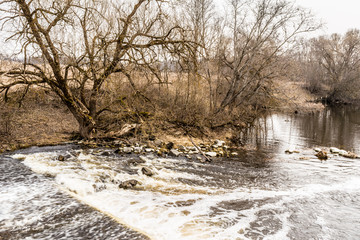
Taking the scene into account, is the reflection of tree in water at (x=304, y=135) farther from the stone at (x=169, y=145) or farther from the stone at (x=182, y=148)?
the stone at (x=169, y=145)

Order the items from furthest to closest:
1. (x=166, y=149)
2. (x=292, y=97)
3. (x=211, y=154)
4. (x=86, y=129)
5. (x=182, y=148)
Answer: (x=292, y=97) < (x=182, y=148) < (x=86, y=129) < (x=166, y=149) < (x=211, y=154)

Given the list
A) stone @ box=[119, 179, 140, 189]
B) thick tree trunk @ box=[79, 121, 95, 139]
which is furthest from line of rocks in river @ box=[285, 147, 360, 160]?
thick tree trunk @ box=[79, 121, 95, 139]

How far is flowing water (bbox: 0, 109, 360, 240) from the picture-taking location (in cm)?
446

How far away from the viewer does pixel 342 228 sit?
493 cm

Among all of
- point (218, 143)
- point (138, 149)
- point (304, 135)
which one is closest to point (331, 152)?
point (304, 135)

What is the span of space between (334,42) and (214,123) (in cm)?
3301

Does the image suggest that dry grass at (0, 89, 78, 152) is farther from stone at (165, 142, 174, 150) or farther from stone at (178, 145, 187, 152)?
stone at (178, 145, 187, 152)

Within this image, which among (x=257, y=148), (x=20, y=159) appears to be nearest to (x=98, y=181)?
(x=20, y=159)

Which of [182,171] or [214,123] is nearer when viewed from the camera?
[182,171]

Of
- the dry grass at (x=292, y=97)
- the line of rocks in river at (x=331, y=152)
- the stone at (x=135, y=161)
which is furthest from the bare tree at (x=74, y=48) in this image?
the dry grass at (x=292, y=97)

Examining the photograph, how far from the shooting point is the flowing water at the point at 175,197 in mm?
4457

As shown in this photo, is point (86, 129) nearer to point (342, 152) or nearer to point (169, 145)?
point (169, 145)

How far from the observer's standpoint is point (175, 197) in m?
5.70

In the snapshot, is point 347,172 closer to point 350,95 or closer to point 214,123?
point 214,123
